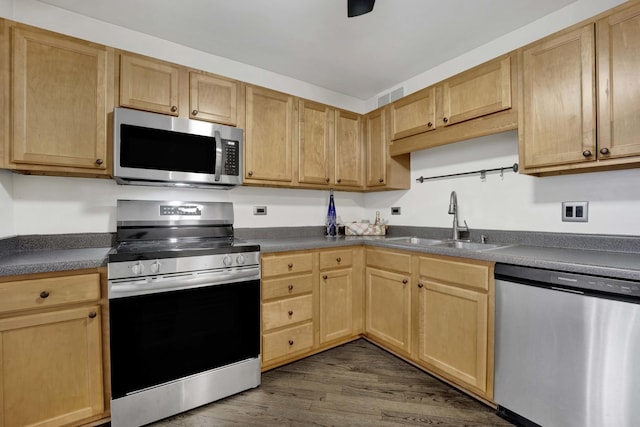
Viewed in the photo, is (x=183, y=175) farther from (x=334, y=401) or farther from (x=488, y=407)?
(x=488, y=407)

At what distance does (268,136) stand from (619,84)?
2155 millimetres

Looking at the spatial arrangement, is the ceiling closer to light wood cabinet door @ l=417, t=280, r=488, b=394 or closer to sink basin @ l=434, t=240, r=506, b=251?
sink basin @ l=434, t=240, r=506, b=251

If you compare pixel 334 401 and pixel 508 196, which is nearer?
pixel 334 401

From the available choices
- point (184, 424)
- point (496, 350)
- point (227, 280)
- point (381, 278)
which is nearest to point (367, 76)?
point (381, 278)

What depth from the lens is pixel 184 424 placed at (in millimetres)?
1589

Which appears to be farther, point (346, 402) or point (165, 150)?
point (165, 150)

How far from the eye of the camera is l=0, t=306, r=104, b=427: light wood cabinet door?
1.33 meters

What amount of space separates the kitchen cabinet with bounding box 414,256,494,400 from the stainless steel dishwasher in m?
0.07

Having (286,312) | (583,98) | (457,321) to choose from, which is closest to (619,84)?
(583,98)

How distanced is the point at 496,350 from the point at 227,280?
165 centimetres

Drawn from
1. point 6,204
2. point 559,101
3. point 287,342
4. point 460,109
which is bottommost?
point 287,342

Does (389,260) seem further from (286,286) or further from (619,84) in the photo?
(619,84)

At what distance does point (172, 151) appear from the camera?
1.92 meters

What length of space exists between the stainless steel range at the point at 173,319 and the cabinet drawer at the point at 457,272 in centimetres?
119
